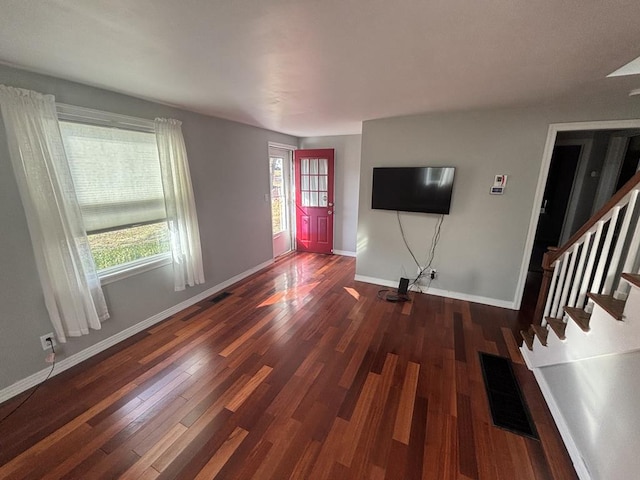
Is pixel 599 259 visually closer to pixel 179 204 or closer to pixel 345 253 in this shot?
pixel 179 204

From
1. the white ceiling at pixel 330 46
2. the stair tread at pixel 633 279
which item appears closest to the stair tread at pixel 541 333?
the stair tread at pixel 633 279

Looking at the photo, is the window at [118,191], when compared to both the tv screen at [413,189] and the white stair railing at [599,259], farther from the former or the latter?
the white stair railing at [599,259]

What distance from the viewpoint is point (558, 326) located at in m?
1.90

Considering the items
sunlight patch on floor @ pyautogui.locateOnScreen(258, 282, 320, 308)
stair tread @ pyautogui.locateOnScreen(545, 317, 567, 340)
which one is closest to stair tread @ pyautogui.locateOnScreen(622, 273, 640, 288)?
stair tread @ pyautogui.locateOnScreen(545, 317, 567, 340)

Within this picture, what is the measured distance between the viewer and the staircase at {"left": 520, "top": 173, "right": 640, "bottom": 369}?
131cm

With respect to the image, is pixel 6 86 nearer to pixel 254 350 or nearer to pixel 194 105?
pixel 194 105

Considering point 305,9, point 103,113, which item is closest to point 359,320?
point 305,9

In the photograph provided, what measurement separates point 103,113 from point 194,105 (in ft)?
2.68

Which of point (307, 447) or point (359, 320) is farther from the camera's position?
point (359, 320)

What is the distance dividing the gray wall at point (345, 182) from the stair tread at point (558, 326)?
11.1 feet

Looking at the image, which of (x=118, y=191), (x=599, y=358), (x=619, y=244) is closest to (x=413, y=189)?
(x=619, y=244)

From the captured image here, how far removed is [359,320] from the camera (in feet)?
9.57

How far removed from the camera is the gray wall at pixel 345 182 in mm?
4785

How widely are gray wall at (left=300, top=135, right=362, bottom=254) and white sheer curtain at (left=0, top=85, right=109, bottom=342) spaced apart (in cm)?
382
